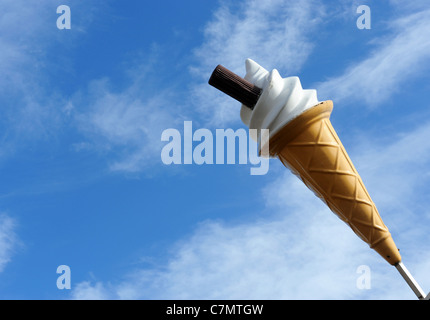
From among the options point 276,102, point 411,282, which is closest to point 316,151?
point 276,102

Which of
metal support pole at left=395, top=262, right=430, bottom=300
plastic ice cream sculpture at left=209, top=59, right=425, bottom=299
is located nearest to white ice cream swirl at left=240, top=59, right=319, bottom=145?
plastic ice cream sculpture at left=209, top=59, right=425, bottom=299

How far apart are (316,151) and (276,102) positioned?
1.96ft

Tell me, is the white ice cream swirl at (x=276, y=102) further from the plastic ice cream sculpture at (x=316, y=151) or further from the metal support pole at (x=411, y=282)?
the metal support pole at (x=411, y=282)

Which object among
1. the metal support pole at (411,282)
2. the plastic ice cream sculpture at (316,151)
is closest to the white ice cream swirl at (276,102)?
the plastic ice cream sculpture at (316,151)

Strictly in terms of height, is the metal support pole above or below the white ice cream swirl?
below

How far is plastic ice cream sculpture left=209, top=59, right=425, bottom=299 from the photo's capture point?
3.88 metres

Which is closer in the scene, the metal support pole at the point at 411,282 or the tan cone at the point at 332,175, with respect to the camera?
the metal support pole at the point at 411,282

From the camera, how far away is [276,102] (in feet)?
13.3

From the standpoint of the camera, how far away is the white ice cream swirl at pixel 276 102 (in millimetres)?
3957

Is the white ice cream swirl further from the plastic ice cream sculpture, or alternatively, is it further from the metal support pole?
the metal support pole

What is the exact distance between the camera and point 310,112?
392 cm

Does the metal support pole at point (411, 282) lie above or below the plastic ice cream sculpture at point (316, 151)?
below
